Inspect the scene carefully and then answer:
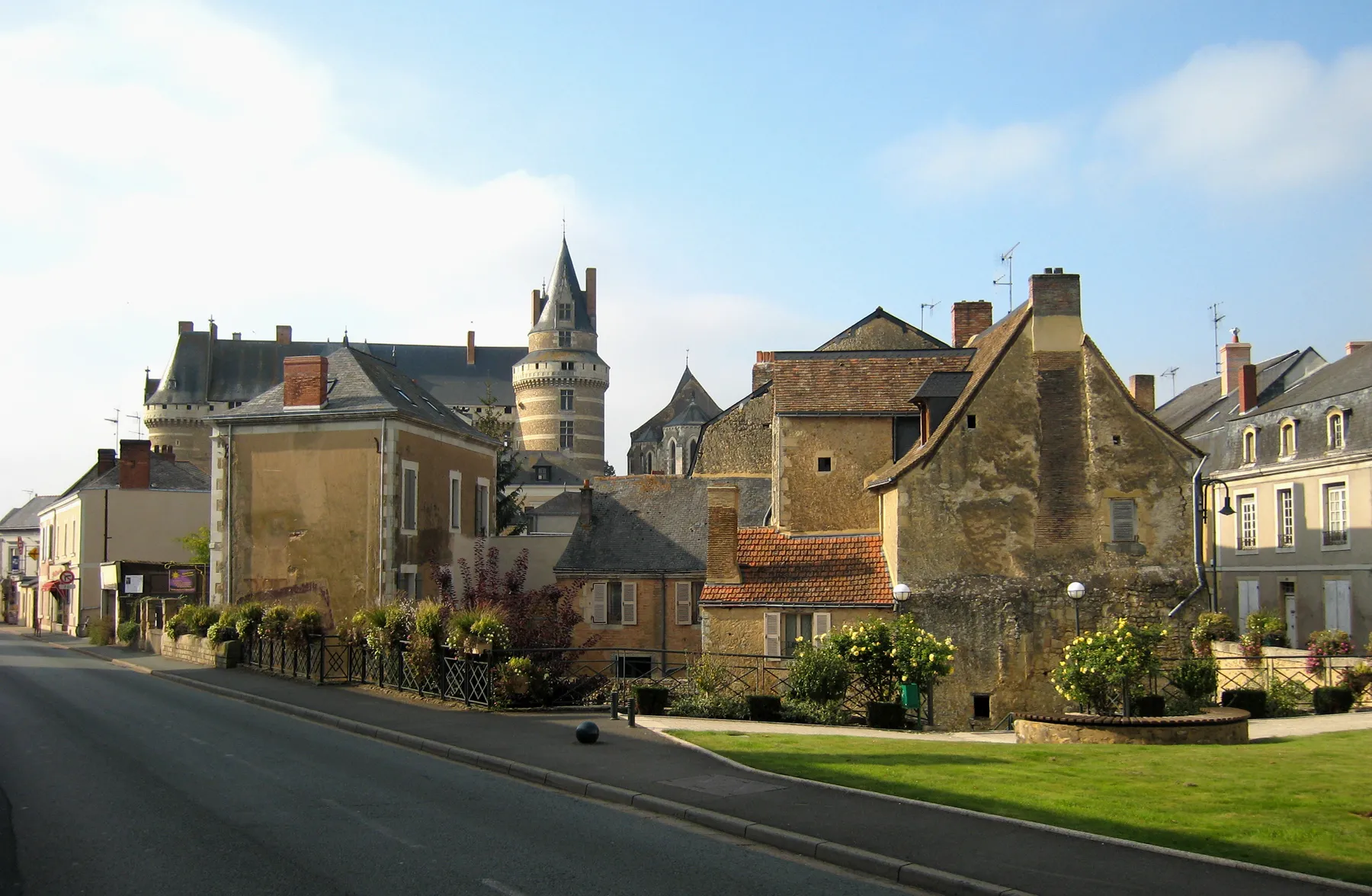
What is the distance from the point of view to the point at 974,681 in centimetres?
2436

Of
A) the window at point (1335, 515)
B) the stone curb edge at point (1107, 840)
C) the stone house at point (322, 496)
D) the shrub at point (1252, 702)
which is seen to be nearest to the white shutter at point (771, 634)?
the shrub at point (1252, 702)

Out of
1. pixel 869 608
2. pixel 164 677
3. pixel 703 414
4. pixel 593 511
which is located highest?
pixel 703 414

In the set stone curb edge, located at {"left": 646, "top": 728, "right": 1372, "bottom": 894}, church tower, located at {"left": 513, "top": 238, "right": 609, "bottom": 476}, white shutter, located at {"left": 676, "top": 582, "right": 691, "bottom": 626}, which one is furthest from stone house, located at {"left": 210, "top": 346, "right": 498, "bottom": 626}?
church tower, located at {"left": 513, "top": 238, "right": 609, "bottom": 476}

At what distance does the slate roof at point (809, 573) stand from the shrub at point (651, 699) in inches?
228

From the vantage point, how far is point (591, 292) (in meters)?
109

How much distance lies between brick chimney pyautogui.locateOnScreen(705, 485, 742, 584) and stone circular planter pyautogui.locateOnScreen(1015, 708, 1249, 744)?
10.0 m

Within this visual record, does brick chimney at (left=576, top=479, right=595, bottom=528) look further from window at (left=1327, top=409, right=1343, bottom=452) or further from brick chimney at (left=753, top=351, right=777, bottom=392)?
window at (left=1327, top=409, right=1343, bottom=452)

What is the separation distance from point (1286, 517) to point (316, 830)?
33.9 m

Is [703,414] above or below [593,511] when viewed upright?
above

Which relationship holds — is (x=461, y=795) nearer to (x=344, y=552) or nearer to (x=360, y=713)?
(x=360, y=713)

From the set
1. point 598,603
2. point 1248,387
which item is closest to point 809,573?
point 598,603

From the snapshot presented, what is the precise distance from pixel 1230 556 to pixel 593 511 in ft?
71.3

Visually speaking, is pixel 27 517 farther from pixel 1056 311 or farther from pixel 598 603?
pixel 1056 311

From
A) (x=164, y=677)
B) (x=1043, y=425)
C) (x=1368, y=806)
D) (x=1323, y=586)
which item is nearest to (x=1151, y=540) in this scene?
(x=1043, y=425)
